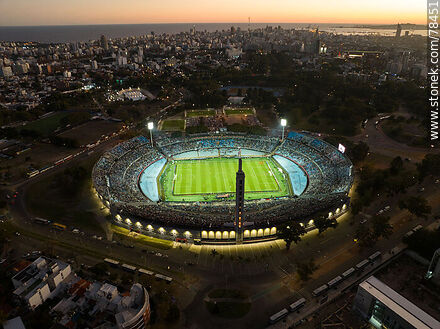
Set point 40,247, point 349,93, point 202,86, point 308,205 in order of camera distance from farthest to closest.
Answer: point 202,86
point 349,93
point 308,205
point 40,247

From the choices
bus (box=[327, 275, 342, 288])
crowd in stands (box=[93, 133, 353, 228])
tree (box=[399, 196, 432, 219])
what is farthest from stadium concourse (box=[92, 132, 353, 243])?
bus (box=[327, 275, 342, 288])

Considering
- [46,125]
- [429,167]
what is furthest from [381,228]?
[46,125]

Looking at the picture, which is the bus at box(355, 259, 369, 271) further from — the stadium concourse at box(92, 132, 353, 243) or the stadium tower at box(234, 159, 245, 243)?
the stadium tower at box(234, 159, 245, 243)

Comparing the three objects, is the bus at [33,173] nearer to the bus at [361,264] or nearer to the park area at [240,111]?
the park area at [240,111]

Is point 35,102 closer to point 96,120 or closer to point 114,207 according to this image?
point 96,120

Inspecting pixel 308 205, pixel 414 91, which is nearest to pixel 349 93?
pixel 414 91

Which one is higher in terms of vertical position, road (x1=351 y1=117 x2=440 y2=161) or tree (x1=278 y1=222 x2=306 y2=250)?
tree (x1=278 y1=222 x2=306 y2=250)
